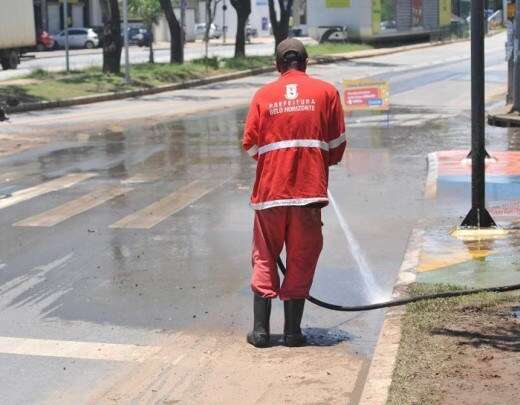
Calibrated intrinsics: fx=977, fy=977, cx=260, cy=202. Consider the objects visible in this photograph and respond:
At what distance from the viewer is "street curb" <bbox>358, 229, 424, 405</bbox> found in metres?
5.01

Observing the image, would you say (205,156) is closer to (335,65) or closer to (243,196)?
(243,196)

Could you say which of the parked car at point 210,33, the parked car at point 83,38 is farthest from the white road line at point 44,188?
the parked car at point 210,33

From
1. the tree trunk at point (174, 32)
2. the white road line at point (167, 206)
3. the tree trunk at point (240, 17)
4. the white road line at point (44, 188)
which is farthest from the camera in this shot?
the tree trunk at point (240, 17)

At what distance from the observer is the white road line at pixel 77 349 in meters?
6.00

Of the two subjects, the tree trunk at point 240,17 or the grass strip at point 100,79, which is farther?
the tree trunk at point 240,17

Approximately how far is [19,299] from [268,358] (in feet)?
7.94

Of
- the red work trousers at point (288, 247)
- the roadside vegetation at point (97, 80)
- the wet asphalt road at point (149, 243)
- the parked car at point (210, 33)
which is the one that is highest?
the parked car at point (210, 33)

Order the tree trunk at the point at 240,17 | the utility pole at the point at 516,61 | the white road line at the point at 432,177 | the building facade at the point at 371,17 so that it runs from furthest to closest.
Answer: the building facade at the point at 371,17 → the tree trunk at the point at 240,17 → the utility pole at the point at 516,61 → the white road line at the point at 432,177

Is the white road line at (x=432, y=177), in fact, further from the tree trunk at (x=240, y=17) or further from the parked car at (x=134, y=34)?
the parked car at (x=134, y=34)

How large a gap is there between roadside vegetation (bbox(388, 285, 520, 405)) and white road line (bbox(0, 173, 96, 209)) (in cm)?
657

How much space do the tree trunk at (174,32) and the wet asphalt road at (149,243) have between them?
1872 cm

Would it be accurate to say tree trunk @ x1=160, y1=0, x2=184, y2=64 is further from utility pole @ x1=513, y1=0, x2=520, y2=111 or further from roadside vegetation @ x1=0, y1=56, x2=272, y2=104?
utility pole @ x1=513, y1=0, x2=520, y2=111

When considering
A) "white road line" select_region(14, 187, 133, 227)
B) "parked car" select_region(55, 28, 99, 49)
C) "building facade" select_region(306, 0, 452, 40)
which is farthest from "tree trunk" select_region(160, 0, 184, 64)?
"parked car" select_region(55, 28, 99, 49)

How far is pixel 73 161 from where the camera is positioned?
1515 centimetres
